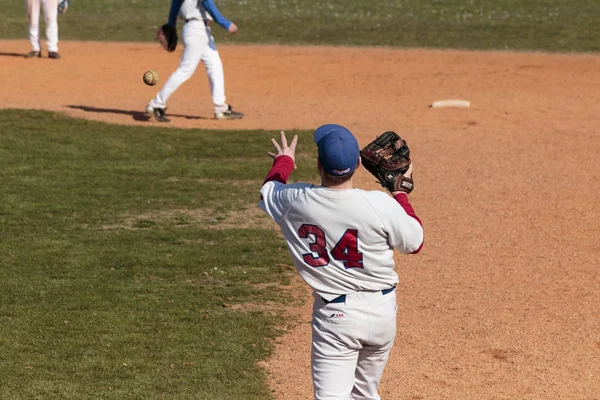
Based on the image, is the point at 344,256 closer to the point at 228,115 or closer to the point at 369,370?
the point at 369,370

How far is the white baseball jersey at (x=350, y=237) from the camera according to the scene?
436 centimetres

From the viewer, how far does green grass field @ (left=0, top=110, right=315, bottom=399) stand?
6.14 m

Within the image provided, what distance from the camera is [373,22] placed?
25281 millimetres

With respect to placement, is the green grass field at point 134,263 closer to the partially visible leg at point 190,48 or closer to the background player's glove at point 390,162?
the partially visible leg at point 190,48

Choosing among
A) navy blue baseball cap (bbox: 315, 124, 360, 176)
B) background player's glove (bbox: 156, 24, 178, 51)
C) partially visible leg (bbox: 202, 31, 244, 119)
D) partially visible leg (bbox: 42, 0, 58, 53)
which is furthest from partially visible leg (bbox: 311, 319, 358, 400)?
partially visible leg (bbox: 42, 0, 58, 53)

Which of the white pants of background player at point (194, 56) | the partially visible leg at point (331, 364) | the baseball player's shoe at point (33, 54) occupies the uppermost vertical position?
the partially visible leg at point (331, 364)

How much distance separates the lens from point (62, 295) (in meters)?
7.46

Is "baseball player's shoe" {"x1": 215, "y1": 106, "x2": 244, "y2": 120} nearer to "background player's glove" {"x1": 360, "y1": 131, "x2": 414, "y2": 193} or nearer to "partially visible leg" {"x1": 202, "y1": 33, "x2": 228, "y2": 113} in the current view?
"partially visible leg" {"x1": 202, "y1": 33, "x2": 228, "y2": 113}

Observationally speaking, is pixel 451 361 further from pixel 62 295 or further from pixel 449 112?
pixel 449 112

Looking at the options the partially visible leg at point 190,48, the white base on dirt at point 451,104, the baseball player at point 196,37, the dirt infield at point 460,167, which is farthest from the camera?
the white base on dirt at point 451,104

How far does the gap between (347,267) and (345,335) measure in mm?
310

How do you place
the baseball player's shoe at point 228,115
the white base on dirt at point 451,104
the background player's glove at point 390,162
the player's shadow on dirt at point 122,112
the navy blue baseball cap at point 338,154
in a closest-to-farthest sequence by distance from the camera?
the navy blue baseball cap at point 338,154 < the background player's glove at point 390,162 < the baseball player's shoe at point 228,115 < the player's shadow on dirt at point 122,112 < the white base on dirt at point 451,104

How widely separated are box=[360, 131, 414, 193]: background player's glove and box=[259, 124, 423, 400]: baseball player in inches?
9.6

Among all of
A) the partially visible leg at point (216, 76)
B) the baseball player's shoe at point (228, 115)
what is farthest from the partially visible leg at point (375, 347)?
the baseball player's shoe at point (228, 115)
